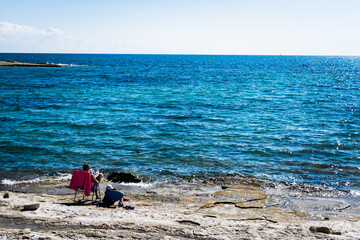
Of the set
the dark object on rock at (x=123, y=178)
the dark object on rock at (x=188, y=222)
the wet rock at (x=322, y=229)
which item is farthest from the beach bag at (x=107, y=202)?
the wet rock at (x=322, y=229)

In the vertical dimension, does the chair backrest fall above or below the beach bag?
above

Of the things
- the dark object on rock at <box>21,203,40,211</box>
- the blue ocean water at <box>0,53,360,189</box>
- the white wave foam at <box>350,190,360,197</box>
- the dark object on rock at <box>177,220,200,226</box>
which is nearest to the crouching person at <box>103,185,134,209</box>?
the dark object on rock at <box>21,203,40,211</box>

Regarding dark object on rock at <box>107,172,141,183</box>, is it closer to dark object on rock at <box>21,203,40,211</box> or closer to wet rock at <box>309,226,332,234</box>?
dark object on rock at <box>21,203,40,211</box>

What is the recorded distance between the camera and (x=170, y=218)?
9.99m

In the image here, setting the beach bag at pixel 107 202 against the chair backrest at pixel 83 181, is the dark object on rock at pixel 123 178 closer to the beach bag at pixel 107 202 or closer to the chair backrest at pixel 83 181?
the chair backrest at pixel 83 181

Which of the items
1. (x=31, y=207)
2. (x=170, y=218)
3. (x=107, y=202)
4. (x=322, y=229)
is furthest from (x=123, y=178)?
(x=322, y=229)

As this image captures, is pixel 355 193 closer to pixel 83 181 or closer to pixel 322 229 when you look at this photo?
pixel 322 229

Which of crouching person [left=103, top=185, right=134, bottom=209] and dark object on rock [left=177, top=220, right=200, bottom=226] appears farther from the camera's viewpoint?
crouching person [left=103, top=185, right=134, bottom=209]

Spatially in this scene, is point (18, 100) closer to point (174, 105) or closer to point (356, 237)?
point (174, 105)

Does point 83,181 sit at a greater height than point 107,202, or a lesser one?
greater

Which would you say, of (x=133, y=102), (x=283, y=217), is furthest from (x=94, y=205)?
(x=133, y=102)

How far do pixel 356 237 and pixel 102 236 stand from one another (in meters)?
7.03

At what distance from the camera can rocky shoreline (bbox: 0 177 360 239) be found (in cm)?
868

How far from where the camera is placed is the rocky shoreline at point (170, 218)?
8.68 m
